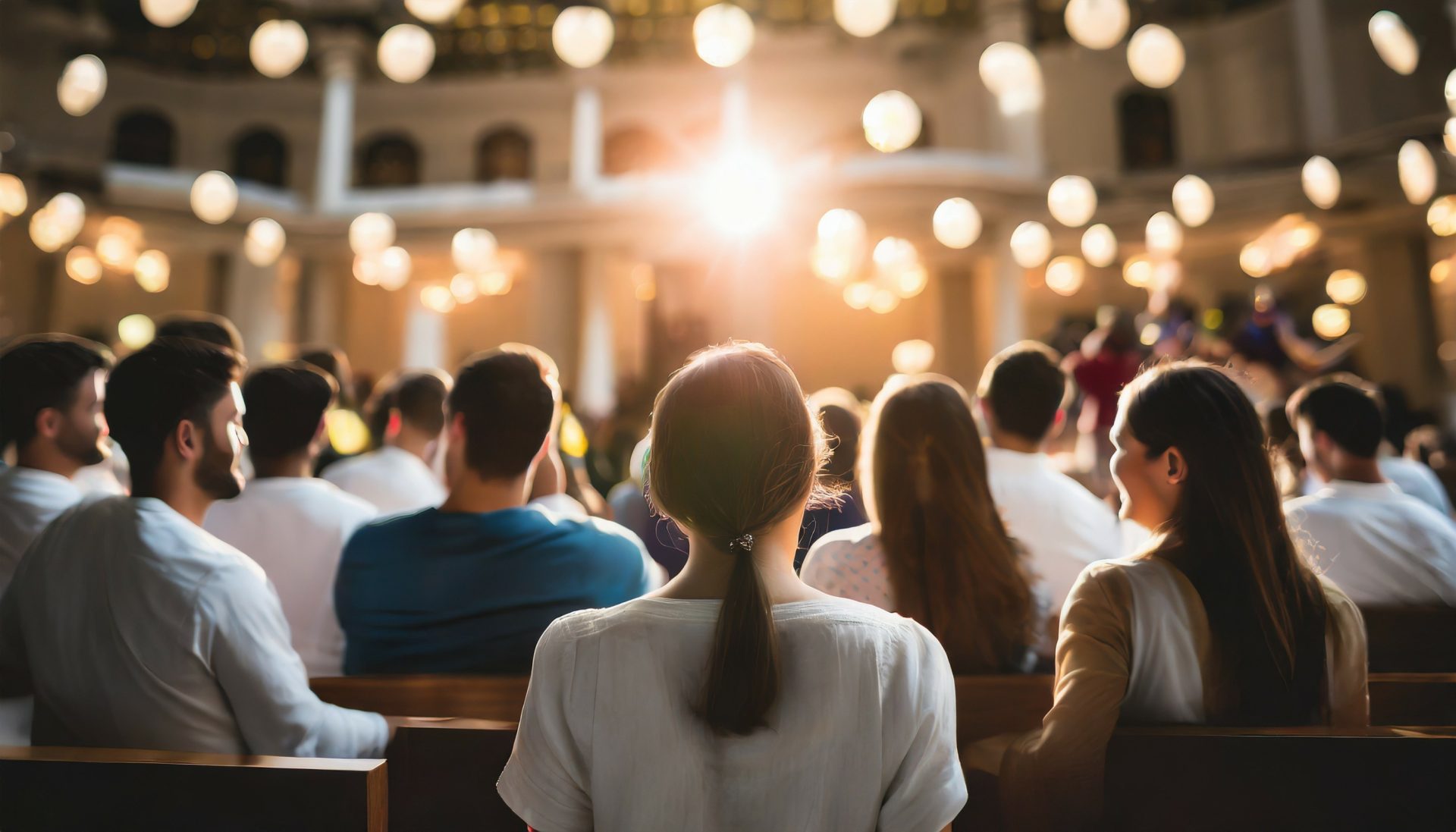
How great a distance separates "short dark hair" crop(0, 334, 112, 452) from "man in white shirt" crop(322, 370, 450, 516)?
1318mm

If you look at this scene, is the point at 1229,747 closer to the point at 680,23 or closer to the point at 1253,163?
the point at 1253,163

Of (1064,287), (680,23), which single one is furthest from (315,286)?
(1064,287)

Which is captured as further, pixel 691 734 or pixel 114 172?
pixel 114 172

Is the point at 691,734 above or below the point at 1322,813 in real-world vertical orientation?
above

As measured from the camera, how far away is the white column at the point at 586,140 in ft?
60.2

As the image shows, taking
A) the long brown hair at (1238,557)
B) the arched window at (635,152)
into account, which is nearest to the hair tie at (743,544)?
the long brown hair at (1238,557)

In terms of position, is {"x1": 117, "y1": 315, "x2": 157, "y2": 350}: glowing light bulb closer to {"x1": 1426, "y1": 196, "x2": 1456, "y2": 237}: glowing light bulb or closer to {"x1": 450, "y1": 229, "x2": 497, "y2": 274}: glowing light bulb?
{"x1": 450, "y1": 229, "x2": 497, "y2": 274}: glowing light bulb

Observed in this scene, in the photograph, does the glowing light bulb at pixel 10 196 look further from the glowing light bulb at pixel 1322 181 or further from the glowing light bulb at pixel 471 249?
the glowing light bulb at pixel 1322 181

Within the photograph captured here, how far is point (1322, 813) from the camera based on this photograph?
1588mm

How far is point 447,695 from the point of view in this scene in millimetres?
2049

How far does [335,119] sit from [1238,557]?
66.9 feet

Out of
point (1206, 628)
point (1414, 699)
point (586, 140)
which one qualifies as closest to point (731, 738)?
point (1206, 628)

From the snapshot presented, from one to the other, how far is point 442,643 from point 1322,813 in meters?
1.90

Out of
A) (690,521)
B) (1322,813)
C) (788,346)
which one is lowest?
(1322,813)
